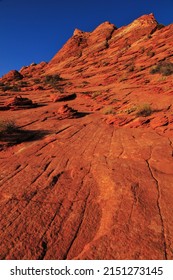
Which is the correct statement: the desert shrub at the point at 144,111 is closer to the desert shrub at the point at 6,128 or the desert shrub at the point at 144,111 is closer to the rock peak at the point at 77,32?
the desert shrub at the point at 6,128

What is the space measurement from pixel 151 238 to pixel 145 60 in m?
33.9

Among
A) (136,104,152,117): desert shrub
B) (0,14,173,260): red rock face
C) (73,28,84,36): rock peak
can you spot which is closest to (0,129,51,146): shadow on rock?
(0,14,173,260): red rock face

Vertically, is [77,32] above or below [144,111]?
above

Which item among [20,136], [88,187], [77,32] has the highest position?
[77,32]

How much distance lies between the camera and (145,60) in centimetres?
3334

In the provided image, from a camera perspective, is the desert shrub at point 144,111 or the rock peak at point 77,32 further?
the rock peak at point 77,32

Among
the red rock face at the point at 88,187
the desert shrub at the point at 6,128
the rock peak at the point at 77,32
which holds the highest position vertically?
the rock peak at the point at 77,32

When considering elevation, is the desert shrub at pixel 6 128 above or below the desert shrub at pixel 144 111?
above

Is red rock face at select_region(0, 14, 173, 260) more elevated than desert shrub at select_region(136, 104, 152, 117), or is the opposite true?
desert shrub at select_region(136, 104, 152, 117)

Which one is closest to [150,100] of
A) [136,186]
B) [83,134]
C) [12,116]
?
[83,134]

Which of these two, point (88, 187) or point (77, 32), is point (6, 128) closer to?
point (88, 187)

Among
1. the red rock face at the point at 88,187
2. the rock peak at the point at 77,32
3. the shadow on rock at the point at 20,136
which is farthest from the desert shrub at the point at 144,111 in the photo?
the rock peak at the point at 77,32

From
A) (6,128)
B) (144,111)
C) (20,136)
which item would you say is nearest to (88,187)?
(20,136)

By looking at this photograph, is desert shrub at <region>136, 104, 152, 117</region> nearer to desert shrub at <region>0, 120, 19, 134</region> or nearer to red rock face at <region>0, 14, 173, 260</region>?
red rock face at <region>0, 14, 173, 260</region>
